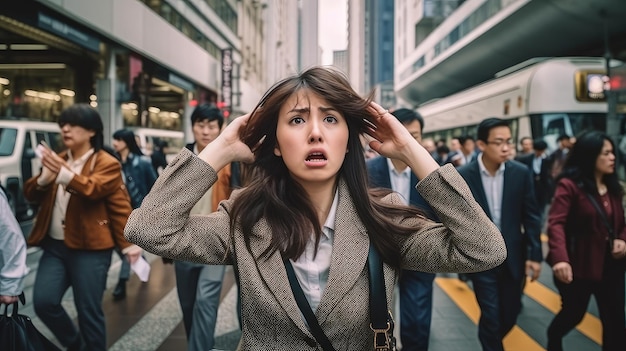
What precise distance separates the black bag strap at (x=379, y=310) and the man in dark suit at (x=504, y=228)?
7.10ft

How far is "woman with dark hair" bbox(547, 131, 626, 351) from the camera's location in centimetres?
346

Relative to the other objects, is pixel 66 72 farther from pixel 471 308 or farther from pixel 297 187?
pixel 297 187

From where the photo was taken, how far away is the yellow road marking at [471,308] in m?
4.34

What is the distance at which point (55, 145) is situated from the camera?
8.54m

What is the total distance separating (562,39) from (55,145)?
2384cm

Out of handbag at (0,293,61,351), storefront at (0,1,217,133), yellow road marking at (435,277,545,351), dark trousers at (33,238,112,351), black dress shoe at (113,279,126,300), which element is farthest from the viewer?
storefront at (0,1,217,133)

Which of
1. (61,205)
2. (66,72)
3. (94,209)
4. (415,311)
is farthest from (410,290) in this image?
(66,72)

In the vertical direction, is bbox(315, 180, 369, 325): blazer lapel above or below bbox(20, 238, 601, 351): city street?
above

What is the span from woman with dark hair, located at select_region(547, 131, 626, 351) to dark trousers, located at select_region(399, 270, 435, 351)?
34.7 inches

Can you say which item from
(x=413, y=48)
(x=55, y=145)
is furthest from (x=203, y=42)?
(x=413, y=48)

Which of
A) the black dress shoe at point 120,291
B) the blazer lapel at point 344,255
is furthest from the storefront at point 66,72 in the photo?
the blazer lapel at point 344,255

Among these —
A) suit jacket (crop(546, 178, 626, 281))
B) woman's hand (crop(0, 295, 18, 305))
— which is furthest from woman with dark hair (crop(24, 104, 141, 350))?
suit jacket (crop(546, 178, 626, 281))

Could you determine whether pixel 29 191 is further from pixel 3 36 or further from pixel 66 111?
Result: pixel 3 36

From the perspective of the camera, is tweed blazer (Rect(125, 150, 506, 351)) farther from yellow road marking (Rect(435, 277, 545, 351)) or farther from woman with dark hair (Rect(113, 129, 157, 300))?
woman with dark hair (Rect(113, 129, 157, 300))
